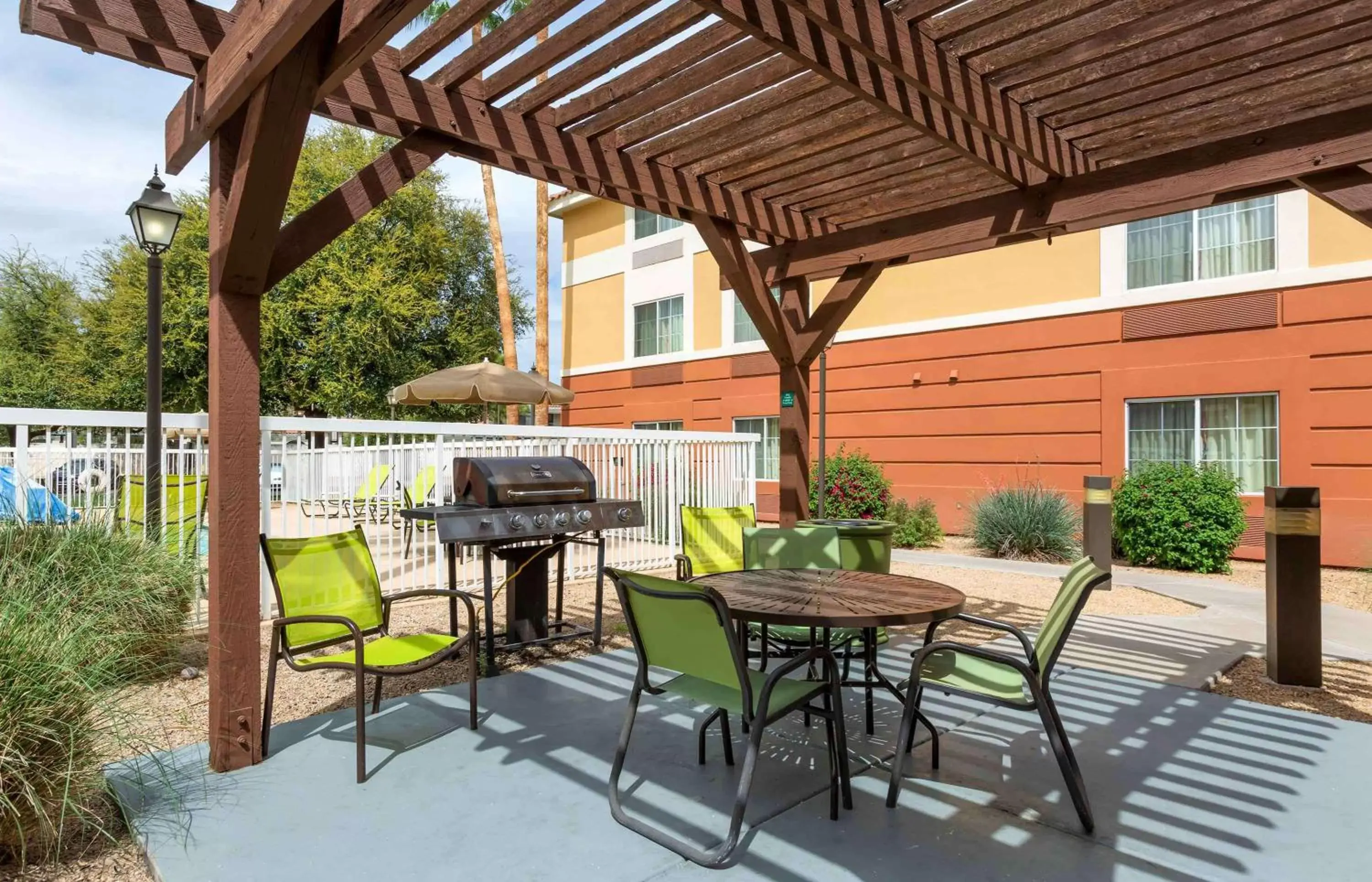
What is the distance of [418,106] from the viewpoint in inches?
148

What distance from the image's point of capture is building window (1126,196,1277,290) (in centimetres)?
948

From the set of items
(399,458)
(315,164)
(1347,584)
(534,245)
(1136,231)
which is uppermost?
(315,164)

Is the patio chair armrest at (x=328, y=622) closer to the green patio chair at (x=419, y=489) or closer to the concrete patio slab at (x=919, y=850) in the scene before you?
the concrete patio slab at (x=919, y=850)

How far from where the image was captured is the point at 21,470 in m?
4.86

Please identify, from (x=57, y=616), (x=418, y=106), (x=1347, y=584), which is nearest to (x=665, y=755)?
(x=57, y=616)

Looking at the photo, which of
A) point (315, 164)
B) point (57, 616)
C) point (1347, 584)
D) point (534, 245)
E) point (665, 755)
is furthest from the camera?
point (315, 164)

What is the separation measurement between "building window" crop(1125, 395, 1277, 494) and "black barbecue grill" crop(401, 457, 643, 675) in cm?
831

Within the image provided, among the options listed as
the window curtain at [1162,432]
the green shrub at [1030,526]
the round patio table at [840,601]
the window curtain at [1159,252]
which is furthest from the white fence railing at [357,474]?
the window curtain at [1159,252]

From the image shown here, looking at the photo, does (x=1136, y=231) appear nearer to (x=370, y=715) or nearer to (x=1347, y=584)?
(x=1347, y=584)

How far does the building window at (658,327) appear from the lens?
54.0 ft

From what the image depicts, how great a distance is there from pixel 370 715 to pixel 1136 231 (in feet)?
35.9

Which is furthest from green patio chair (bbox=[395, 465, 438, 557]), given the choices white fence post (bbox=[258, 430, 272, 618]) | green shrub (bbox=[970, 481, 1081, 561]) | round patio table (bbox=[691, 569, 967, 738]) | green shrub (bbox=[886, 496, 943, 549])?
green shrub (bbox=[970, 481, 1081, 561])

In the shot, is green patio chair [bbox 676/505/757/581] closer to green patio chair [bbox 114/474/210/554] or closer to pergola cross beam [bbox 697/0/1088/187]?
pergola cross beam [bbox 697/0/1088/187]

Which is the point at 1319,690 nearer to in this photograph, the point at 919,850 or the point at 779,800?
the point at 919,850
